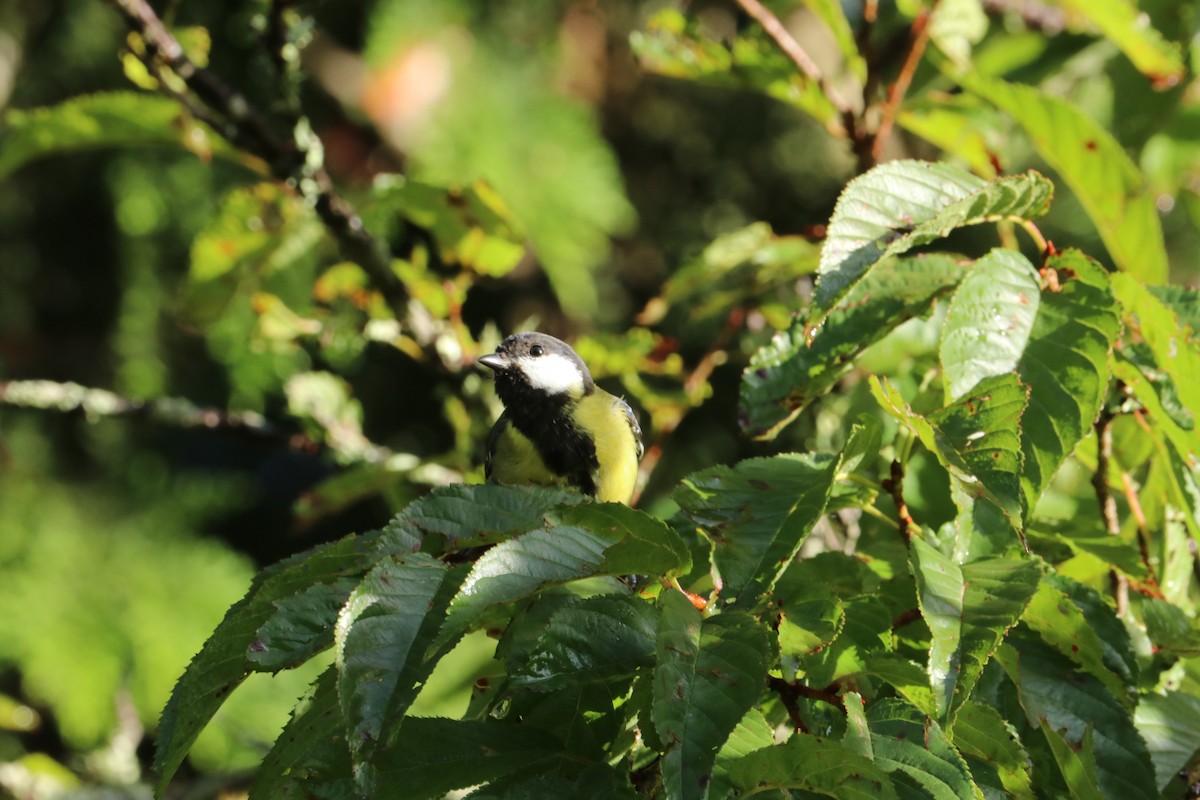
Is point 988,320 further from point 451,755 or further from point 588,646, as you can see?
point 451,755

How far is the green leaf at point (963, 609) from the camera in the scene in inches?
36.2

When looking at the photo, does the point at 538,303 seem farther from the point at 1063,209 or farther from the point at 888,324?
the point at 888,324

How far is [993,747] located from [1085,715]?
17 centimetres

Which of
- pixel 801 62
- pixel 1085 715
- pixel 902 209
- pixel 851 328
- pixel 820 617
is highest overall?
pixel 801 62

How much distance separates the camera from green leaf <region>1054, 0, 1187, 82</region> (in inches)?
70.2

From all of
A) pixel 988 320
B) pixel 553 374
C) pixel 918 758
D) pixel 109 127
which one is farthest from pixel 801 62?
pixel 918 758

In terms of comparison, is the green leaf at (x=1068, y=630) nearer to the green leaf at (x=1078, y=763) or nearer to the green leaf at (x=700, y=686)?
the green leaf at (x=1078, y=763)

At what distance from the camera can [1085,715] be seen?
1.10 meters

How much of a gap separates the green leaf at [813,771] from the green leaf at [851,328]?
0.54 metres

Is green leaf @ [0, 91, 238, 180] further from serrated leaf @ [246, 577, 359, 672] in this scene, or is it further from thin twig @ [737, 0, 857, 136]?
serrated leaf @ [246, 577, 359, 672]

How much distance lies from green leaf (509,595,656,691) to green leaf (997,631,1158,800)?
1.30 ft

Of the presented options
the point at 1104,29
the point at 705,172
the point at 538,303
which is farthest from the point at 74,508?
the point at 1104,29

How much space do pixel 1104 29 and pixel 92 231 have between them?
3.60 meters

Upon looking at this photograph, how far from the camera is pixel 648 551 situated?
39.3 inches
